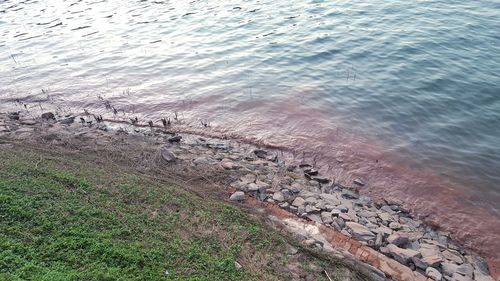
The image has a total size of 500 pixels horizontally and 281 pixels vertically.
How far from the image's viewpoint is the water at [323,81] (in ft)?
40.9

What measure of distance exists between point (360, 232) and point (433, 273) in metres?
1.69

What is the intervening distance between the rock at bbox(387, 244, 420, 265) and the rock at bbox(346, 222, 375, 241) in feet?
1.60

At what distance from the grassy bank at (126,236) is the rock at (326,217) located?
5.36 feet

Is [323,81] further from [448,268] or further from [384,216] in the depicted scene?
[448,268]

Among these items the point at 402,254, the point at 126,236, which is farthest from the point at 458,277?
the point at 126,236

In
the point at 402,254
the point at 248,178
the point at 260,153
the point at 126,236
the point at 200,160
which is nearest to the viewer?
the point at 126,236

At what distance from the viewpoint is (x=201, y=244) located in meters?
7.95

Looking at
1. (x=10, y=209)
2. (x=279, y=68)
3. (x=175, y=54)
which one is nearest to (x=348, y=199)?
(x=10, y=209)

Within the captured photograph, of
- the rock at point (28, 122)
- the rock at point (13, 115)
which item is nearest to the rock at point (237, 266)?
the rock at point (28, 122)

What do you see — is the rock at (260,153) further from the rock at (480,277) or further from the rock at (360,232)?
the rock at (480,277)

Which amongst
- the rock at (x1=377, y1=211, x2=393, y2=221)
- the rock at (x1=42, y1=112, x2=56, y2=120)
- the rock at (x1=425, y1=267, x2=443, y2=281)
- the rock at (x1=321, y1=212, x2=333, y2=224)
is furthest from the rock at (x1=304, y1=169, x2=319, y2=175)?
the rock at (x1=42, y1=112, x2=56, y2=120)

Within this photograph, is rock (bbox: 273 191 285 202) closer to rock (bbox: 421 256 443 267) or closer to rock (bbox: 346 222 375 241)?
rock (bbox: 346 222 375 241)

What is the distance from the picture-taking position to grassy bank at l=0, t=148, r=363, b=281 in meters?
7.05

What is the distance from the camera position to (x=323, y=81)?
683 inches
